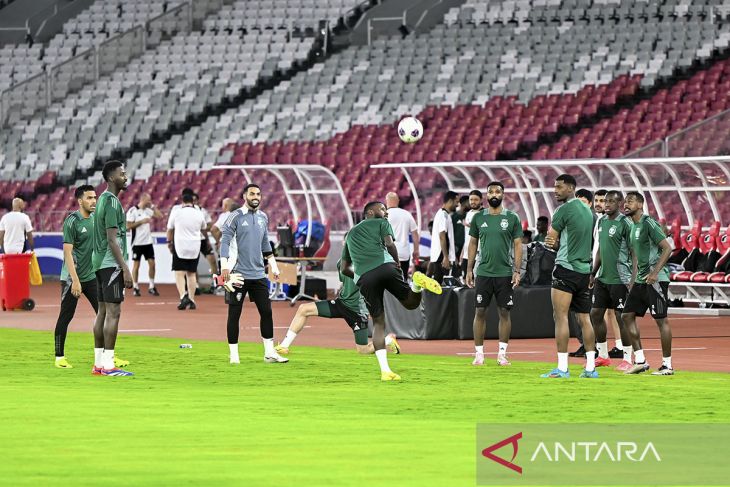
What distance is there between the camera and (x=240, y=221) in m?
17.9

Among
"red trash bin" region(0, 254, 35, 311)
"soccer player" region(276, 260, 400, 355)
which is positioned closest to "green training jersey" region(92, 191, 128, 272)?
"soccer player" region(276, 260, 400, 355)

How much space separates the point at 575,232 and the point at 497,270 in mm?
1638

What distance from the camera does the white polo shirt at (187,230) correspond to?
28156 millimetres

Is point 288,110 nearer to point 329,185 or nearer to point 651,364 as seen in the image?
point 329,185

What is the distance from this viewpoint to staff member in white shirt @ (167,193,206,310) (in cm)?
2819

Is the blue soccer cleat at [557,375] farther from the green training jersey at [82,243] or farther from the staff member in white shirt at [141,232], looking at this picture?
the staff member in white shirt at [141,232]

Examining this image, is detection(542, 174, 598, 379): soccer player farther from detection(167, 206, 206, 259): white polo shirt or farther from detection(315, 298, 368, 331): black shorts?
detection(167, 206, 206, 259): white polo shirt

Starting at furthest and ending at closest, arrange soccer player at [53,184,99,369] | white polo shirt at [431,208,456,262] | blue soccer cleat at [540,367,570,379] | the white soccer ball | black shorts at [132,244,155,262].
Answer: black shorts at [132,244,155,262] → the white soccer ball → white polo shirt at [431,208,456,262] → soccer player at [53,184,99,369] → blue soccer cleat at [540,367,570,379]

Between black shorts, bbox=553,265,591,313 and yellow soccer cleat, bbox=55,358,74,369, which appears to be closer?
black shorts, bbox=553,265,591,313

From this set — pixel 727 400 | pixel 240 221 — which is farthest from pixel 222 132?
pixel 727 400

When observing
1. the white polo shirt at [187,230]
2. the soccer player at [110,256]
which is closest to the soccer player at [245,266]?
the soccer player at [110,256]

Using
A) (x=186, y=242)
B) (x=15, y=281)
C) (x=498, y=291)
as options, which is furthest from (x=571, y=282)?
(x=15, y=281)

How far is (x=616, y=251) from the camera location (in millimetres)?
16922

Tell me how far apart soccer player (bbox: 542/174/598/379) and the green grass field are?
459 mm
